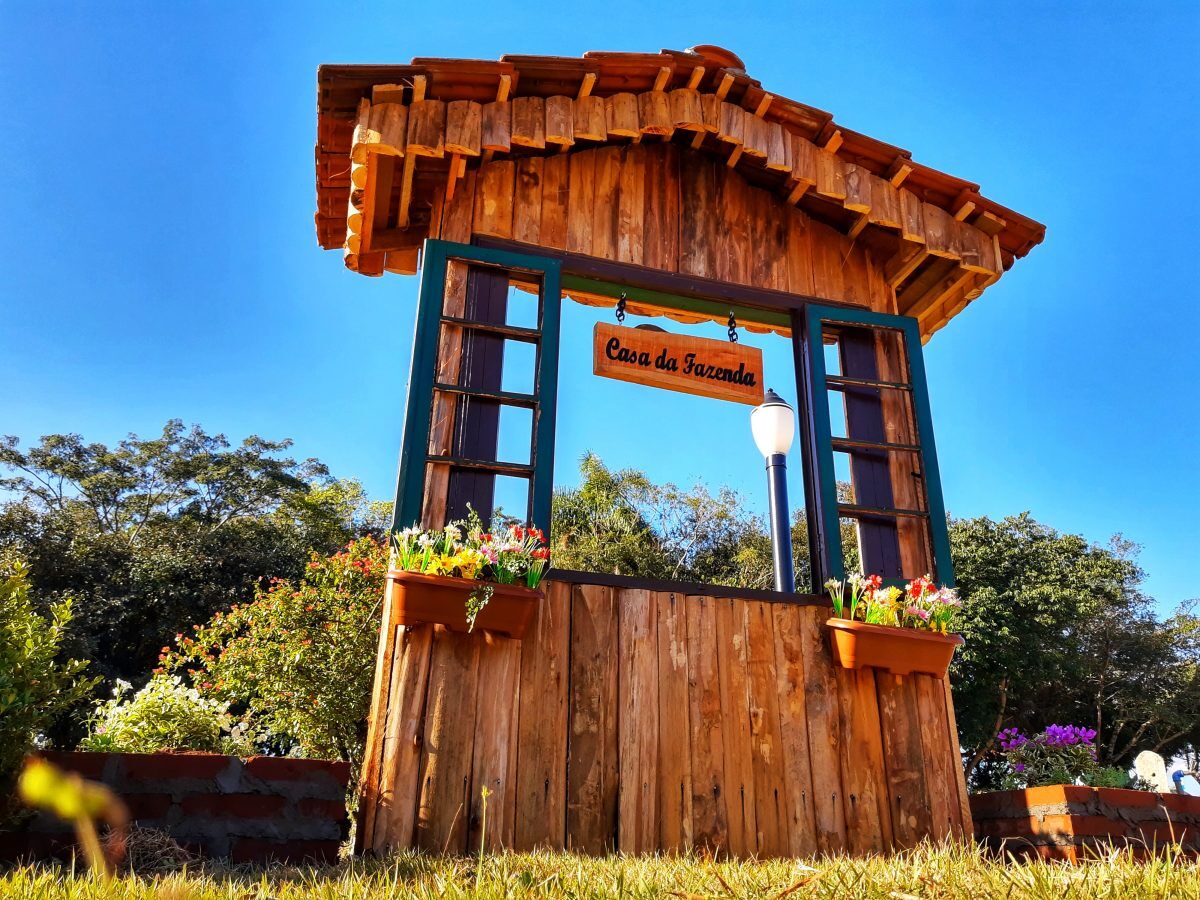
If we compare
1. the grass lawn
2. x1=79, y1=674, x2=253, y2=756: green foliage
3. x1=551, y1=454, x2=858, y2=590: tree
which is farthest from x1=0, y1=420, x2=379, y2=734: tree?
the grass lawn

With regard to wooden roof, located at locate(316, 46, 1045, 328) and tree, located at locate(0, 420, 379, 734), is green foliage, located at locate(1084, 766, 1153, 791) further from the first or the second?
tree, located at locate(0, 420, 379, 734)

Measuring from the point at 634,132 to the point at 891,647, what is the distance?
9.74ft

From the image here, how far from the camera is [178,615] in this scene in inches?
824

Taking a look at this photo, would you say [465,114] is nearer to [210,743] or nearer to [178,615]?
[210,743]

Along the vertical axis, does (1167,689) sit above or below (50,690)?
above

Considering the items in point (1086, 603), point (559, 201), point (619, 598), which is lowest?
point (619, 598)

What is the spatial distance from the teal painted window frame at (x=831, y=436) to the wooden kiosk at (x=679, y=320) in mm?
16

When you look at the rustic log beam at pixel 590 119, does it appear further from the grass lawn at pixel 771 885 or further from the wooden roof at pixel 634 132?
the grass lawn at pixel 771 885

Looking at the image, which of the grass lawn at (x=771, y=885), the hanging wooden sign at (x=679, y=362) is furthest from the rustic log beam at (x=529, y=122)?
the grass lawn at (x=771, y=885)

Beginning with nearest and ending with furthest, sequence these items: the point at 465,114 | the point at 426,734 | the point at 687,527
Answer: the point at 426,734
the point at 465,114
the point at 687,527

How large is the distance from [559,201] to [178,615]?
63.5 ft

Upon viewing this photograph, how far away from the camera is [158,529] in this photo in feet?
88.1

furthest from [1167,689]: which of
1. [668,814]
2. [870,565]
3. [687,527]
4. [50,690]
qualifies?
[50,690]

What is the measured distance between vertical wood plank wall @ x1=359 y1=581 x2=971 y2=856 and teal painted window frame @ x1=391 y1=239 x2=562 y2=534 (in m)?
0.56
